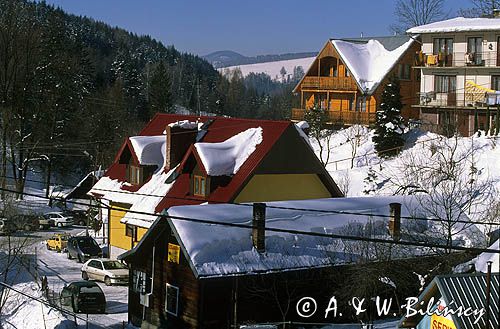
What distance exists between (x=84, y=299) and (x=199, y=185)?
713 cm

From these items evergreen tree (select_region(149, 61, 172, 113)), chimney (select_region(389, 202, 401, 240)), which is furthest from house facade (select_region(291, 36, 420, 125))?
evergreen tree (select_region(149, 61, 172, 113))

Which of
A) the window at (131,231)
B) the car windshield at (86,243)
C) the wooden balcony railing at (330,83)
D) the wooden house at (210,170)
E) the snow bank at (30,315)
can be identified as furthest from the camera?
the wooden balcony railing at (330,83)

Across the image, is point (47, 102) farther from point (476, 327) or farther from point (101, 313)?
point (476, 327)

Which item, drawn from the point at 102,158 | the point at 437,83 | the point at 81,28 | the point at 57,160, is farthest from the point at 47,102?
the point at 81,28

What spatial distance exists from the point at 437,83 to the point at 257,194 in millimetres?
23754

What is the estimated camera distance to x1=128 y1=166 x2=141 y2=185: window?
109ft

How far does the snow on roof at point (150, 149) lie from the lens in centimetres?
3281

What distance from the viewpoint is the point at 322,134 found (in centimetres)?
5072

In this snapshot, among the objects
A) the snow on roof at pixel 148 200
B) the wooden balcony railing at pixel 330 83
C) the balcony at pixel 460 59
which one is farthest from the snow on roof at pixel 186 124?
the wooden balcony railing at pixel 330 83

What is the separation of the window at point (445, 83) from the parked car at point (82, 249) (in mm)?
25350

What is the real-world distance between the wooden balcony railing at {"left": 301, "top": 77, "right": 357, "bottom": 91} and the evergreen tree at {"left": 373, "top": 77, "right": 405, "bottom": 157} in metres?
10.00

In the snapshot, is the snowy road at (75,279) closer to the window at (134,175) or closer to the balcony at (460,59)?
the window at (134,175)

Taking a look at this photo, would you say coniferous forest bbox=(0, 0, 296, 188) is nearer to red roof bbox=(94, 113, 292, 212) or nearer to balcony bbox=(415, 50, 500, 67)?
red roof bbox=(94, 113, 292, 212)

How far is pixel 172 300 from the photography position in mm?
22422
